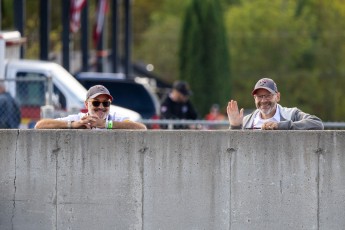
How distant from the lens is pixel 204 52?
2240 inches

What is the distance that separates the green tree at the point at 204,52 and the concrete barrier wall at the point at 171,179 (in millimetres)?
43144

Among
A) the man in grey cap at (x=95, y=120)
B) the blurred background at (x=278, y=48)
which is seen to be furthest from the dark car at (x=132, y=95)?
the blurred background at (x=278, y=48)

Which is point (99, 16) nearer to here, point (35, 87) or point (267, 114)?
point (35, 87)

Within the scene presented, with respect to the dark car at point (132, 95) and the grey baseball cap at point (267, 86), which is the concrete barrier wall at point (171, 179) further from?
the dark car at point (132, 95)

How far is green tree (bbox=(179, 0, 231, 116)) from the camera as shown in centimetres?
5616

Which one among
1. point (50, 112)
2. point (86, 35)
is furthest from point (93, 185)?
point (86, 35)

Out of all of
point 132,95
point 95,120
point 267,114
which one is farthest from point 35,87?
point 267,114

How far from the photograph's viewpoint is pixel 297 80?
74812mm

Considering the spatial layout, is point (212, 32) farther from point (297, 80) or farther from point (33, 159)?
point (33, 159)

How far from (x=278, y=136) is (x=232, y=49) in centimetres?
6208

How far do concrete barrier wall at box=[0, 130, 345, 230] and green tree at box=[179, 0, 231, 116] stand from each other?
1699 inches

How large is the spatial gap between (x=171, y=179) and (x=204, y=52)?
147 feet

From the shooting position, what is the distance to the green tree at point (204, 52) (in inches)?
2211

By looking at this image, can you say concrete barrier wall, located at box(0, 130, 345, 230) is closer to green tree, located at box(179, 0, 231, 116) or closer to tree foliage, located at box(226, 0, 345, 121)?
green tree, located at box(179, 0, 231, 116)
